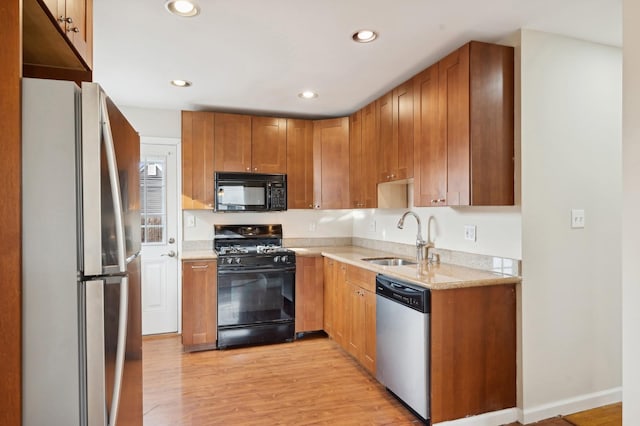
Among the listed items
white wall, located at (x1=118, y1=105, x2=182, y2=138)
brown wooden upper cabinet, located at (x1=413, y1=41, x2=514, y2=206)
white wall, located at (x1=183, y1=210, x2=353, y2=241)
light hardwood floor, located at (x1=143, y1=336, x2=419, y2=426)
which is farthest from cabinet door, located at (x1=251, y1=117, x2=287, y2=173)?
brown wooden upper cabinet, located at (x1=413, y1=41, x2=514, y2=206)

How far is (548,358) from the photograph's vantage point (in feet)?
8.21

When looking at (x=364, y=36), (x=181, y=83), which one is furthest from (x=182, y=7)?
(x=181, y=83)

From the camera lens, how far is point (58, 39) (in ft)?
4.93

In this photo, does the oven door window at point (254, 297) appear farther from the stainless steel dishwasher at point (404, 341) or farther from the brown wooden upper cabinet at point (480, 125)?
the brown wooden upper cabinet at point (480, 125)

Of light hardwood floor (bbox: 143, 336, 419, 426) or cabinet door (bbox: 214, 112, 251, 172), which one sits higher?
cabinet door (bbox: 214, 112, 251, 172)

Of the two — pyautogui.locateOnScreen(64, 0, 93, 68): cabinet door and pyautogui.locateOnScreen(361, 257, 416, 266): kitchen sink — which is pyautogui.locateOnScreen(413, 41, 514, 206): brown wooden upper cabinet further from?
pyautogui.locateOnScreen(64, 0, 93, 68): cabinet door

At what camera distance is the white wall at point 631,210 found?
161cm

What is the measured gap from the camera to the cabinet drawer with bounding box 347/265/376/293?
3006 mm

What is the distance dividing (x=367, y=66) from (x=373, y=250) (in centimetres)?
202

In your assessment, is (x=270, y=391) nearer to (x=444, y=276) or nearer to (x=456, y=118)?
(x=444, y=276)

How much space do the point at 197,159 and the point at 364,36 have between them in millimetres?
2282

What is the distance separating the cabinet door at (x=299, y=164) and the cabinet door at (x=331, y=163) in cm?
6

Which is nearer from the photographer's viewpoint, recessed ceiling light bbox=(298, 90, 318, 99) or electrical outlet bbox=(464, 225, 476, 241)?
electrical outlet bbox=(464, 225, 476, 241)

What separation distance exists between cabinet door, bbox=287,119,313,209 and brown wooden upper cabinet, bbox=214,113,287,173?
7cm
